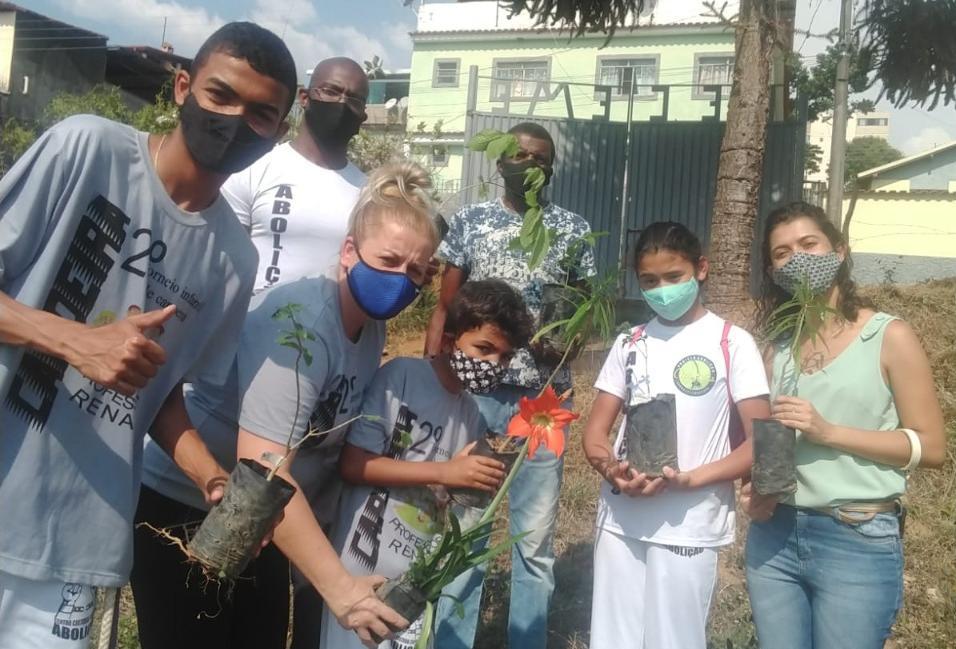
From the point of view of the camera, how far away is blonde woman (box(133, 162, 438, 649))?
2.12 metres

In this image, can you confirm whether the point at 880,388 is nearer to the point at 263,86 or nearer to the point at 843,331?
the point at 843,331

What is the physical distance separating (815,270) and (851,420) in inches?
19.2

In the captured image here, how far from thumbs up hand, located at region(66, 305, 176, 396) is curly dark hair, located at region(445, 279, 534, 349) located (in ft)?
3.42

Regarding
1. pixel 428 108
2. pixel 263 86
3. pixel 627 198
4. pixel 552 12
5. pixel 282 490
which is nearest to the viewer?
pixel 282 490

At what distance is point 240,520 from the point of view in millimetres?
1779

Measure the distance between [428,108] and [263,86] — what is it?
27.5m

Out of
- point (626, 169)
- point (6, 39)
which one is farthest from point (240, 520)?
point (6, 39)

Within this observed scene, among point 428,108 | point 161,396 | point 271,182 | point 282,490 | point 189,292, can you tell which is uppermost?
point 428,108

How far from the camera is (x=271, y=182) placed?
327 centimetres

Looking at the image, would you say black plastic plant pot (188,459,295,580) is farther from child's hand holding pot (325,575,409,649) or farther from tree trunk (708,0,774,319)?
tree trunk (708,0,774,319)

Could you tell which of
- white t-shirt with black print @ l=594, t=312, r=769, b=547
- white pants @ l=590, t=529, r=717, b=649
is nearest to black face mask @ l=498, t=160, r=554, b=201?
white t-shirt with black print @ l=594, t=312, r=769, b=547

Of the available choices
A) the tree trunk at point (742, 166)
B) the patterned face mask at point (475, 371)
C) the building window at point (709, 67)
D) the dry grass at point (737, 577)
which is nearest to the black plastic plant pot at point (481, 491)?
the patterned face mask at point (475, 371)

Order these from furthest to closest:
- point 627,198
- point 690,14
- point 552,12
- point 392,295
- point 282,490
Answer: point 690,14 → point 627,198 → point 552,12 → point 392,295 → point 282,490

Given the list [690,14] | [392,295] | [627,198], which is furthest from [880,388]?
[690,14]
